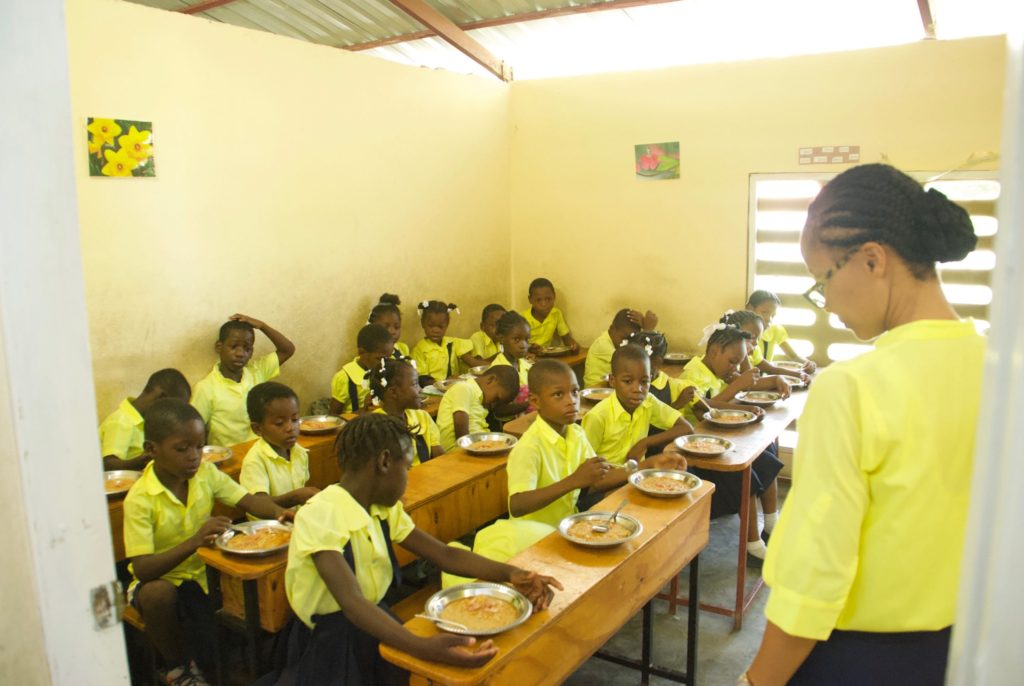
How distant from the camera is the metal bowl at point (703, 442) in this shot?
12.6ft

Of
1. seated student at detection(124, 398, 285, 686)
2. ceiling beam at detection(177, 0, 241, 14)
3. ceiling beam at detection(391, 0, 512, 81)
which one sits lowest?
seated student at detection(124, 398, 285, 686)

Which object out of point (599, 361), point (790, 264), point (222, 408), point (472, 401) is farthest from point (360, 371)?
point (790, 264)

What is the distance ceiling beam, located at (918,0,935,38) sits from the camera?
17.8 feet

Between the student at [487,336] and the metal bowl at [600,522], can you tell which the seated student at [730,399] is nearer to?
the metal bowl at [600,522]

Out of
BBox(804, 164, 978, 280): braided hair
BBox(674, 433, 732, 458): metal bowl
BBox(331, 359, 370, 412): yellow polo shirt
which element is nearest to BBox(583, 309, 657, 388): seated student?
BBox(331, 359, 370, 412): yellow polo shirt

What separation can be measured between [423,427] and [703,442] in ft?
4.90

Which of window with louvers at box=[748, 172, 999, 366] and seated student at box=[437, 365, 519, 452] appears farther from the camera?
window with louvers at box=[748, 172, 999, 366]

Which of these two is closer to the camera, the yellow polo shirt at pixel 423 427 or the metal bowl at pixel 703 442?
the metal bowl at pixel 703 442

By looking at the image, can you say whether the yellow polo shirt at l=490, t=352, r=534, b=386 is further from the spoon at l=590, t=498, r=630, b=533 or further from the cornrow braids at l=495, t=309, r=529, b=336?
the spoon at l=590, t=498, r=630, b=533

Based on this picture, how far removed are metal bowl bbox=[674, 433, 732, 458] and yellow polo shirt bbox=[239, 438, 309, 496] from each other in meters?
1.85

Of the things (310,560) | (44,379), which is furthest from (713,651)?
(44,379)

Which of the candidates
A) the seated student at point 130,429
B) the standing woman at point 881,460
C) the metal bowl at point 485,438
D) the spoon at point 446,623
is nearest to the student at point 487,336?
the metal bowl at point 485,438

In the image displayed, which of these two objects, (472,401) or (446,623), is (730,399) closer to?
(472,401)

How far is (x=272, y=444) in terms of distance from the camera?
3.64m
